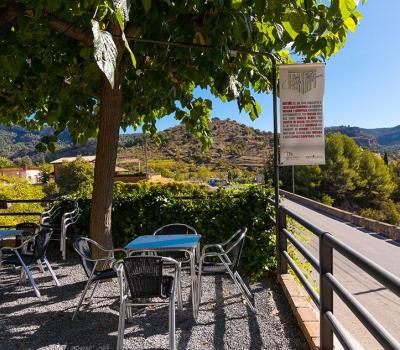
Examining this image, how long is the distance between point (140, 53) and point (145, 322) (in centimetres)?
279

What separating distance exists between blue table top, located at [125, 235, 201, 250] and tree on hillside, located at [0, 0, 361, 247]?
91 cm

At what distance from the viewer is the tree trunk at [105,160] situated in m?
4.98

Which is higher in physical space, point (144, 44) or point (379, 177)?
point (144, 44)

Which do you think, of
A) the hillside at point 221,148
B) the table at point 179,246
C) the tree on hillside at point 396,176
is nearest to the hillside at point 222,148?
the hillside at point 221,148

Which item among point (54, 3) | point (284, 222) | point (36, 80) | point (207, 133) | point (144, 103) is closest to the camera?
point (54, 3)

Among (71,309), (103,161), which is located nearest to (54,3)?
(103,161)

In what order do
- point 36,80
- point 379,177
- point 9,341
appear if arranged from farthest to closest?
point 379,177, point 36,80, point 9,341

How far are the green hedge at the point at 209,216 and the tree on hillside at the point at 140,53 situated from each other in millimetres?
1143

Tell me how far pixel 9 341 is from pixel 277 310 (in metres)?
2.29

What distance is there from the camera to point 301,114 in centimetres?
422

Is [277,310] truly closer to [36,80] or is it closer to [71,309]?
[71,309]

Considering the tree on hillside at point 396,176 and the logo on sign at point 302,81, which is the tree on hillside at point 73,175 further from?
the logo on sign at point 302,81

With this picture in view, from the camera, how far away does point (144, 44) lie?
4.13 m

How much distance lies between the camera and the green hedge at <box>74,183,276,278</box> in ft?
18.5
